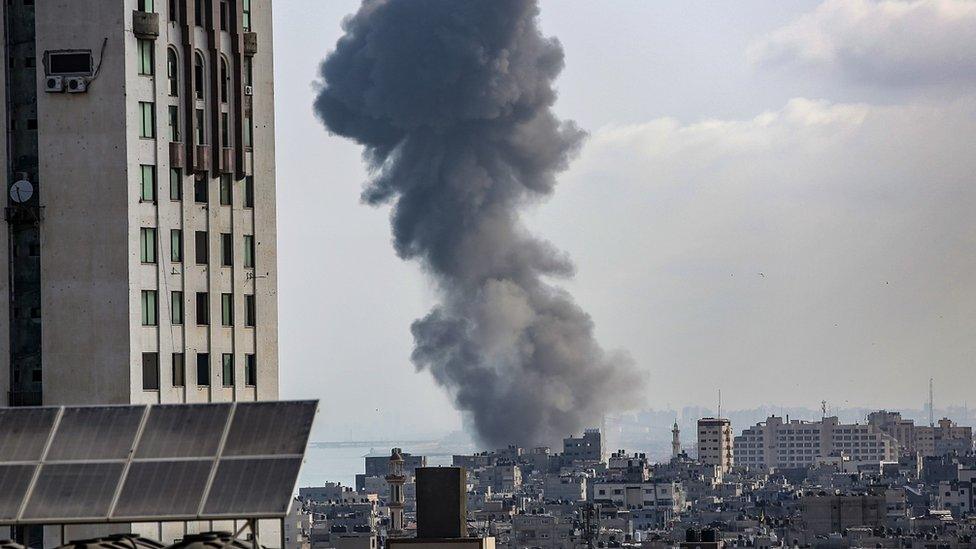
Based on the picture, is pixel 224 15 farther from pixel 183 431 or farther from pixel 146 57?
pixel 183 431

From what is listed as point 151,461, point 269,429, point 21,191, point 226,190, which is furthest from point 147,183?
point 269,429

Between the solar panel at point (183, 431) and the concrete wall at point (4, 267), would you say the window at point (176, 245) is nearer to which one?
the concrete wall at point (4, 267)

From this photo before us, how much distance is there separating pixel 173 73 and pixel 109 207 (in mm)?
3936

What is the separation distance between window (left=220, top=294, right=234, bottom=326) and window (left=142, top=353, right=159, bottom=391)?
9.15 feet

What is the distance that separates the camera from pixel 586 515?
183250mm

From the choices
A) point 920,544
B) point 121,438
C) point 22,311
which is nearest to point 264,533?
point 22,311

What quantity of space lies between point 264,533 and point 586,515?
5177 inches

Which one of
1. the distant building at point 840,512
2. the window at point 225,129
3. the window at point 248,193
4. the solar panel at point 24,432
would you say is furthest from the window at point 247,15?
the distant building at point 840,512

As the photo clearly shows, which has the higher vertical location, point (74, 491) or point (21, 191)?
point (21, 191)

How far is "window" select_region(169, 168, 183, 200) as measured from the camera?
53.4 m

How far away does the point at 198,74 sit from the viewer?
54.2m

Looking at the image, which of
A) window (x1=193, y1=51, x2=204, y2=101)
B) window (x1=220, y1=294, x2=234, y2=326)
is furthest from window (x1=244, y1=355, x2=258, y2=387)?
window (x1=193, y1=51, x2=204, y2=101)

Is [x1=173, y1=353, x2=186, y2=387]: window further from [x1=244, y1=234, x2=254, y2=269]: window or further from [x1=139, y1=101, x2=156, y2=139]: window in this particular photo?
[x1=139, y1=101, x2=156, y2=139]: window

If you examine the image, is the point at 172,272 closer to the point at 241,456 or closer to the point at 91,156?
the point at 91,156
